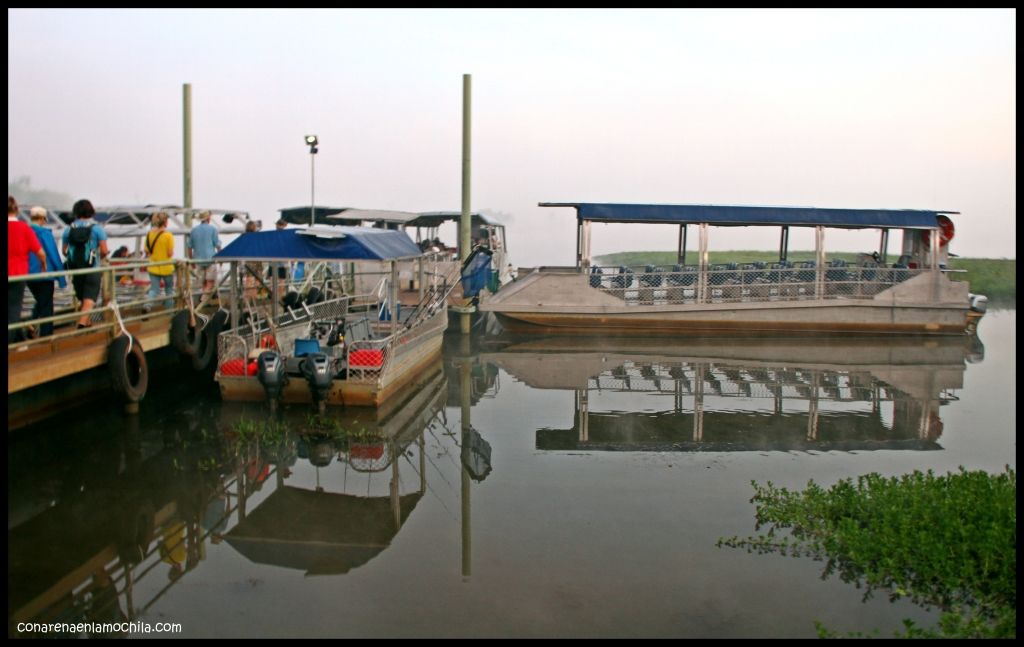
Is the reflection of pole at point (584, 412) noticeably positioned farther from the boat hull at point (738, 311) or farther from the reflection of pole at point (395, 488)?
the boat hull at point (738, 311)

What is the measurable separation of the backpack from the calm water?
1.95 metres

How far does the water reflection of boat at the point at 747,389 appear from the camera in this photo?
1062 cm

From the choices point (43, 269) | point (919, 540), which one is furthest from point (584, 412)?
point (43, 269)

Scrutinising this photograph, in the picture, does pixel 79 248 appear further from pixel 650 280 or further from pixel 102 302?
pixel 650 280

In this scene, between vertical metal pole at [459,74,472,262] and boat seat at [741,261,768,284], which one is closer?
vertical metal pole at [459,74,472,262]

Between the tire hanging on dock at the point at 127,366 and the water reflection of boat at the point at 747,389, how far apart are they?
5072 millimetres

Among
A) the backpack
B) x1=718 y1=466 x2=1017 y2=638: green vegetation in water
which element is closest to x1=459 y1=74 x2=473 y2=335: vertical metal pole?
the backpack

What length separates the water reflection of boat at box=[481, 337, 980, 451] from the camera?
1062 cm

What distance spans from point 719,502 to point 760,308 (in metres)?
12.1

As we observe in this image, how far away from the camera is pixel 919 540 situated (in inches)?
249

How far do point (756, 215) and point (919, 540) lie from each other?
1402 centimetres

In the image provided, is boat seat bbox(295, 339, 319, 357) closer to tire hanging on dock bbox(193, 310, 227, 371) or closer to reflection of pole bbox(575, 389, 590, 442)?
tire hanging on dock bbox(193, 310, 227, 371)

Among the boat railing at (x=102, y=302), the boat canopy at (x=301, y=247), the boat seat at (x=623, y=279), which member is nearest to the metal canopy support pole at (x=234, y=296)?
the boat canopy at (x=301, y=247)

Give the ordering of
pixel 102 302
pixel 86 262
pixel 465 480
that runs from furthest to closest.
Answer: pixel 102 302 < pixel 86 262 < pixel 465 480
